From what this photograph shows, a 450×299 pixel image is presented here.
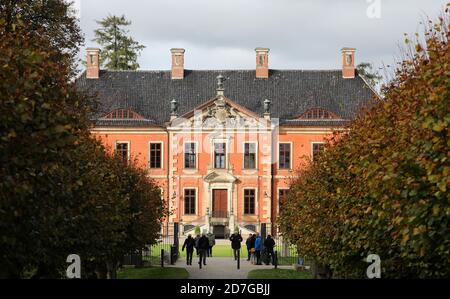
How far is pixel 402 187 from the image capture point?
1057cm

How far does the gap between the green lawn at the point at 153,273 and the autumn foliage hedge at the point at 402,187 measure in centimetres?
800

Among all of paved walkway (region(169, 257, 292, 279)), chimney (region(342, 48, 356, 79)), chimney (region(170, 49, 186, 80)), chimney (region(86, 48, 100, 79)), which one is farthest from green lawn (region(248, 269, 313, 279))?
chimney (region(86, 48, 100, 79))

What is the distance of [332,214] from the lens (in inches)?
651

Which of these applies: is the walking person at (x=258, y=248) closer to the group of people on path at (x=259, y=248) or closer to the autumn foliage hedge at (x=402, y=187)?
the group of people on path at (x=259, y=248)

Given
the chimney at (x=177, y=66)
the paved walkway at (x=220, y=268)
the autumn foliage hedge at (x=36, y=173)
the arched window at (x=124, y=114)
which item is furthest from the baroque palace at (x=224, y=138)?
the autumn foliage hedge at (x=36, y=173)

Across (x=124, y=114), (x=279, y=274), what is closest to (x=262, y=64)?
(x=124, y=114)

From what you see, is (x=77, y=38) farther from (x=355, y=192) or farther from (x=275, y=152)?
(x=275, y=152)

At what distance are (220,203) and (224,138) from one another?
420cm

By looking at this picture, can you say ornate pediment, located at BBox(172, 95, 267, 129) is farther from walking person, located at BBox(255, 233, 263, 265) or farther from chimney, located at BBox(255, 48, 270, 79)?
walking person, located at BBox(255, 233, 263, 265)

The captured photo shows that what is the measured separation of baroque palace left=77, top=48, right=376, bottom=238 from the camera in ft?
179

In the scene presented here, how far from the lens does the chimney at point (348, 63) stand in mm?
57469

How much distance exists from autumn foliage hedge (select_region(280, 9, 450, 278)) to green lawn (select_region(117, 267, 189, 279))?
8004 millimetres

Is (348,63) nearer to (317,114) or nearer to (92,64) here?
(317,114)
